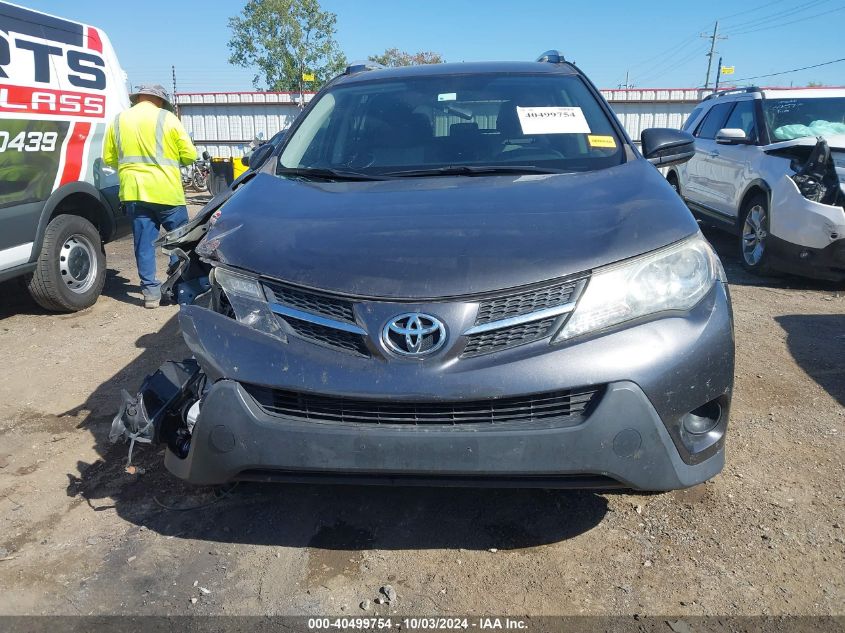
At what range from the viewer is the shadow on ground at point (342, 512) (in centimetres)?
270

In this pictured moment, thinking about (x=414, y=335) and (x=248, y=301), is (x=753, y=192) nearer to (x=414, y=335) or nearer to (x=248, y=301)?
(x=414, y=335)

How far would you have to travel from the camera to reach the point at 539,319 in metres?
2.19

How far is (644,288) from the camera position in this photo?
229 cm

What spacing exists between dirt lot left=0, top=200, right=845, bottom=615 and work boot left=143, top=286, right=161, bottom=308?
97.2 inches

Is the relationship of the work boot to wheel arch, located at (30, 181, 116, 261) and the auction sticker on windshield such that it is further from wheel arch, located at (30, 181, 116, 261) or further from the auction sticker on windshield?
Result: the auction sticker on windshield

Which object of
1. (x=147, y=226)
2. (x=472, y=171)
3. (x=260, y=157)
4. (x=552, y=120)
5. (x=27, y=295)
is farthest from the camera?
(x=27, y=295)

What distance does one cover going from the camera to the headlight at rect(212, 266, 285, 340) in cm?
235

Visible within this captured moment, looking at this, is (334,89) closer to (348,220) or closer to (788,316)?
(348,220)

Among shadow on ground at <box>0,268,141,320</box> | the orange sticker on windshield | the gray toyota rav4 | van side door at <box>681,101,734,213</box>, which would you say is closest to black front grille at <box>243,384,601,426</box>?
the gray toyota rav4

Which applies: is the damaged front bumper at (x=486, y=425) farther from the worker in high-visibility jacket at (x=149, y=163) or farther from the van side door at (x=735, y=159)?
the van side door at (x=735, y=159)

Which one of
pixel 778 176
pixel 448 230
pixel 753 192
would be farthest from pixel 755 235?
pixel 448 230

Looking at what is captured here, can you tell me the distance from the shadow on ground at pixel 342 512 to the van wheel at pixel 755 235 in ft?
15.9

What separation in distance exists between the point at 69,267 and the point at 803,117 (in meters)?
7.17

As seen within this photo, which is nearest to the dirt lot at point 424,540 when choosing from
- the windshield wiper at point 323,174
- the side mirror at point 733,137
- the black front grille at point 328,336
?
the black front grille at point 328,336
